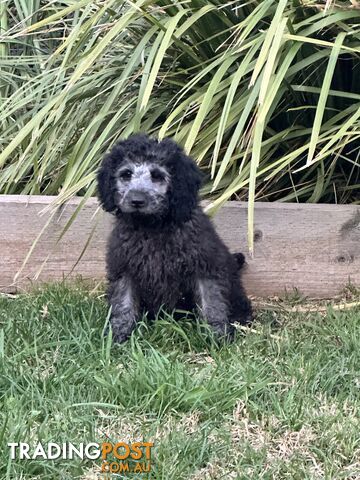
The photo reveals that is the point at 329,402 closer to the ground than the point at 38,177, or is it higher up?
closer to the ground

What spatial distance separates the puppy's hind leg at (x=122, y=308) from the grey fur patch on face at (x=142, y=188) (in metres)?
0.35

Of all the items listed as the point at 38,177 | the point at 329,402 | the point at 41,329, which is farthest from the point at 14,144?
the point at 329,402

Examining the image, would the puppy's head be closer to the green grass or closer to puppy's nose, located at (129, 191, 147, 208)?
puppy's nose, located at (129, 191, 147, 208)

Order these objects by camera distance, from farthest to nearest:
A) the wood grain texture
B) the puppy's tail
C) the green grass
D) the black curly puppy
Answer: the wood grain texture → the puppy's tail → the black curly puppy → the green grass

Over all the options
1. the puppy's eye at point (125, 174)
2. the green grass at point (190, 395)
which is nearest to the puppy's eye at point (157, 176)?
the puppy's eye at point (125, 174)

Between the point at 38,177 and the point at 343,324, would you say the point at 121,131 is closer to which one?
the point at 38,177

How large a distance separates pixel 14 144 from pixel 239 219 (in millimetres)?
1221

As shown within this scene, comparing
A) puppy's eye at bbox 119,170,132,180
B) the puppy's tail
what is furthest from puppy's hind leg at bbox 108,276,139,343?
the puppy's tail

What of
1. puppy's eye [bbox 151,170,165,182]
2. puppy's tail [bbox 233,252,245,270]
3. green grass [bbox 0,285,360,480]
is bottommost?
green grass [bbox 0,285,360,480]

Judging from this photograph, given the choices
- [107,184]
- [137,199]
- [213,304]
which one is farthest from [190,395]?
[107,184]

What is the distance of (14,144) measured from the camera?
392cm

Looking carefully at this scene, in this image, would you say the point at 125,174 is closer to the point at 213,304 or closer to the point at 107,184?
the point at 107,184

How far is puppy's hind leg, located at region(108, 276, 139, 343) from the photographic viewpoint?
3350 mm

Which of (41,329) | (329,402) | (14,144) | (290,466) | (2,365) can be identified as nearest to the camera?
(290,466)
